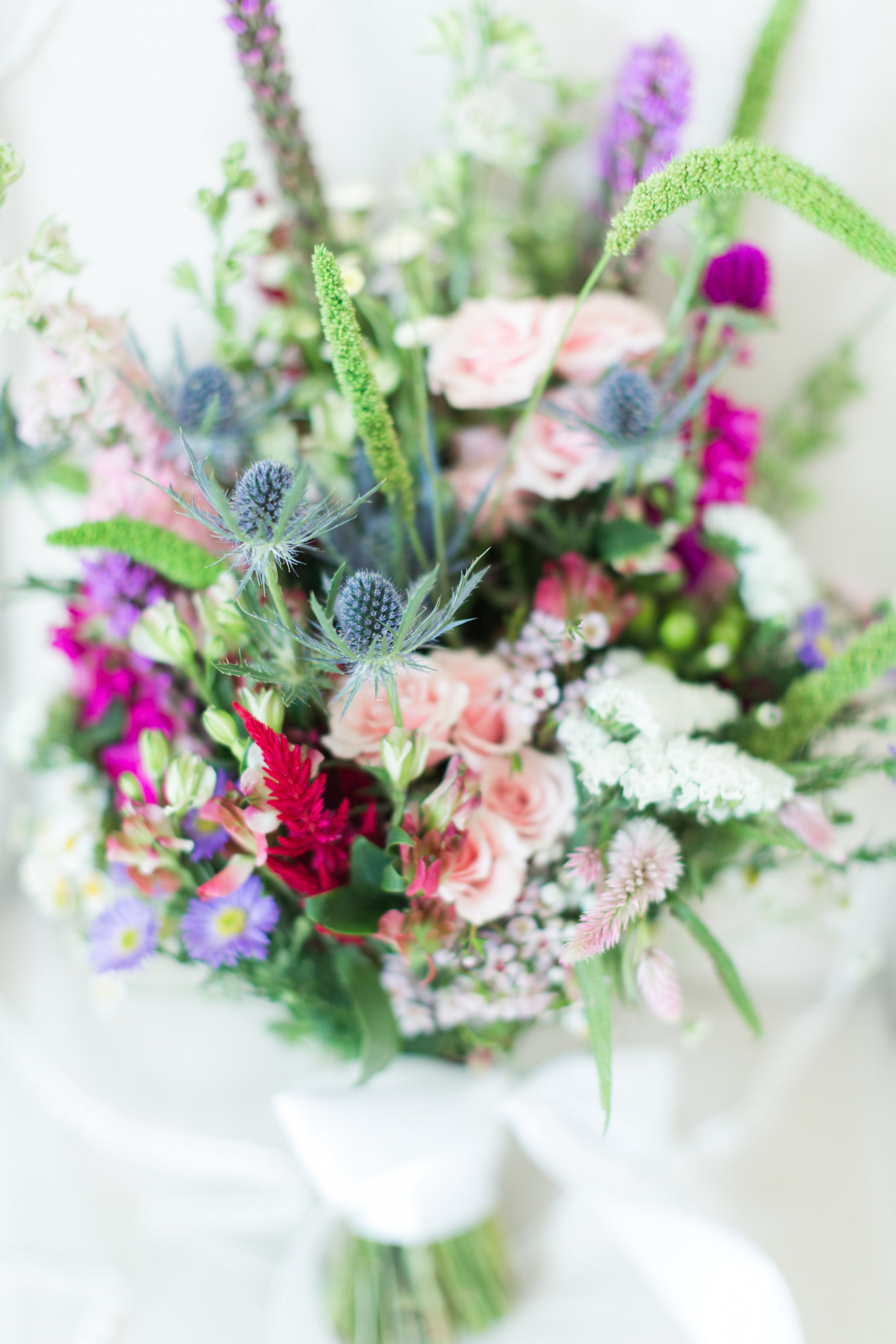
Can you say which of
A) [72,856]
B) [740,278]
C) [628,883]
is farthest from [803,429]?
[72,856]

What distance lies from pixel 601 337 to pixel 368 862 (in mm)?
430

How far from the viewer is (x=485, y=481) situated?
2.11 ft

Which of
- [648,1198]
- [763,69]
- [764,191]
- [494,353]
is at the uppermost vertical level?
[763,69]

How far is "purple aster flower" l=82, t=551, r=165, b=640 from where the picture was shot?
2.01ft

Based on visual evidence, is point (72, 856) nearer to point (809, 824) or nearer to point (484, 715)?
point (484, 715)

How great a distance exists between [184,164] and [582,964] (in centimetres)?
72

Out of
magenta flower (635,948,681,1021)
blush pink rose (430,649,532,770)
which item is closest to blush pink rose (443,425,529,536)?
blush pink rose (430,649,532,770)

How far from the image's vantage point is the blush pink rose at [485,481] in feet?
2.10

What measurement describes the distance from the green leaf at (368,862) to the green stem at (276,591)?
141mm

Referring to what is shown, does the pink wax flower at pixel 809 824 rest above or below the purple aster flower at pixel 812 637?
below

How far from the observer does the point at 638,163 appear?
64 centimetres

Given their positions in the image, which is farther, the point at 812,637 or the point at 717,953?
the point at 812,637

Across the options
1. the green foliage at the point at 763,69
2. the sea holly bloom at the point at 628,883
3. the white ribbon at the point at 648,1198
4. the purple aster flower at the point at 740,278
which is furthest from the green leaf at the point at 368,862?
the green foliage at the point at 763,69

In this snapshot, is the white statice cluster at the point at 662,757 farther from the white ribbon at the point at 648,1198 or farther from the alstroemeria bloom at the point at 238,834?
the white ribbon at the point at 648,1198
